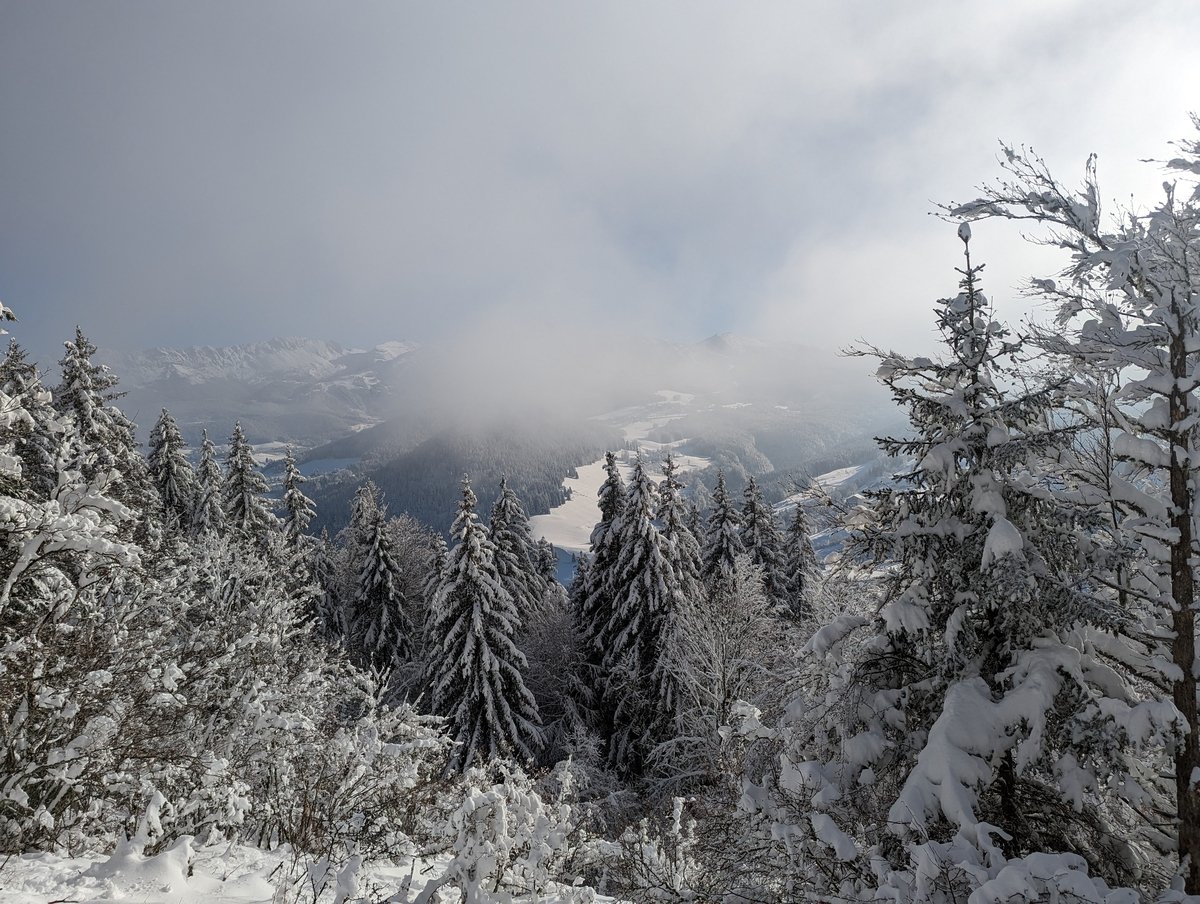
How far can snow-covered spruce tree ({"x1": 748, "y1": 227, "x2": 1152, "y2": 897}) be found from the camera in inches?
186

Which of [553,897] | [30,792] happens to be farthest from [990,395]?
[30,792]

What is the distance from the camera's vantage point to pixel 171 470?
27.9 metres

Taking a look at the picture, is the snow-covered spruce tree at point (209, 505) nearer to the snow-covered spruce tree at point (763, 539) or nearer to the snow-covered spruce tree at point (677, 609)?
the snow-covered spruce tree at point (677, 609)

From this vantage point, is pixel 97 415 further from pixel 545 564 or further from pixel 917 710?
pixel 545 564

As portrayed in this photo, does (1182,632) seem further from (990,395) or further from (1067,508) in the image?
(990,395)

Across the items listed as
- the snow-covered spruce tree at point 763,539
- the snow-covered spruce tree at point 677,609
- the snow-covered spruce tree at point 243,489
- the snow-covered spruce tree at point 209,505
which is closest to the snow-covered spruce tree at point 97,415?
the snow-covered spruce tree at point 209,505

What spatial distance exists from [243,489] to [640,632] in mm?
19851

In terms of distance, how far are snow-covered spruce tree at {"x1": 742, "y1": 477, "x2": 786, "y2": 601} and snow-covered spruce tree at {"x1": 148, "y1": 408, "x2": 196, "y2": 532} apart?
2751 cm

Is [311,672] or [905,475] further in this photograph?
[311,672]

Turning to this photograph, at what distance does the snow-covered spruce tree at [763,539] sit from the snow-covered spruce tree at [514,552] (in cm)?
1178

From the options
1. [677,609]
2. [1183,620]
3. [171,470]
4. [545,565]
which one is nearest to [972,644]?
[1183,620]

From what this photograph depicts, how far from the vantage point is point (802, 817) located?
5.44 meters

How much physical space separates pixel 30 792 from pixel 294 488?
28.2 m

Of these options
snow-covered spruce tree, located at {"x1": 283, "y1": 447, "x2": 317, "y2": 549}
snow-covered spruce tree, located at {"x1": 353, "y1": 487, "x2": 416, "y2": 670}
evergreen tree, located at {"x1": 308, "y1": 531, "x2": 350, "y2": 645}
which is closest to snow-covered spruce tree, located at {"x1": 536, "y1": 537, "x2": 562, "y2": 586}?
snow-covered spruce tree, located at {"x1": 353, "y1": 487, "x2": 416, "y2": 670}
